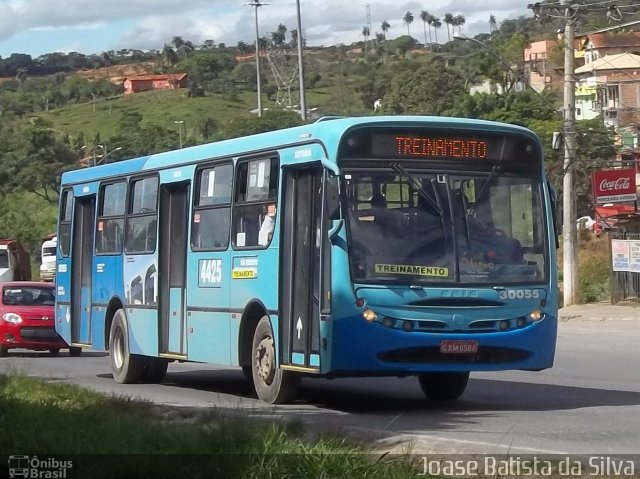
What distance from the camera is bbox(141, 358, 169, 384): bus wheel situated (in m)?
18.4

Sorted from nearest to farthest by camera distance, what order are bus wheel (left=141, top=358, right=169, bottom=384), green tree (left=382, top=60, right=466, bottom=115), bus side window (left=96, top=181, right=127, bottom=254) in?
bus wheel (left=141, top=358, right=169, bottom=384), bus side window (left=96, top=181, right=127, bottom=254), green tree (left=382, top=60, right=466, bottom=115)

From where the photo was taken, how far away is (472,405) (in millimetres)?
14148

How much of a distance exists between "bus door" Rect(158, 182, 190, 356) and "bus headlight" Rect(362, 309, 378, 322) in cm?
420

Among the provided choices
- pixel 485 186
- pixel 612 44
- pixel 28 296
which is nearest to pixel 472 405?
pixel 485 186

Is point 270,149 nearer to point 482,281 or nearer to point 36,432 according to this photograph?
point 482,281

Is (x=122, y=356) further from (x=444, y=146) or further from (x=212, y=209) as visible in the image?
(x=444, y=146)

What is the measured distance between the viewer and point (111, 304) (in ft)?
61.8

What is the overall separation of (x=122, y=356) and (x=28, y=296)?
10.2 m

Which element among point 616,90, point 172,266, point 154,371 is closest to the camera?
point 172,266

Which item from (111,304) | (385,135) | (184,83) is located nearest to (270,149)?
(385,135)

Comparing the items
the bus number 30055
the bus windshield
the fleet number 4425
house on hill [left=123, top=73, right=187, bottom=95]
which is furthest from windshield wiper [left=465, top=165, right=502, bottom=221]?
house on hill [left=123, top=73, right=187, bottom=95]

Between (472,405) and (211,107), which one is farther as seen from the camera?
(211,107)

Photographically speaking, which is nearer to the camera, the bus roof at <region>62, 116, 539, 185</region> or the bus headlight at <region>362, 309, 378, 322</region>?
the bus headlight at <region>362, 309, 378, 322</region>

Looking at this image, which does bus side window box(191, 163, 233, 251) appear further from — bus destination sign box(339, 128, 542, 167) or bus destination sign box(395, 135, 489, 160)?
bus destination sign box(395, 135, 489, 160)
